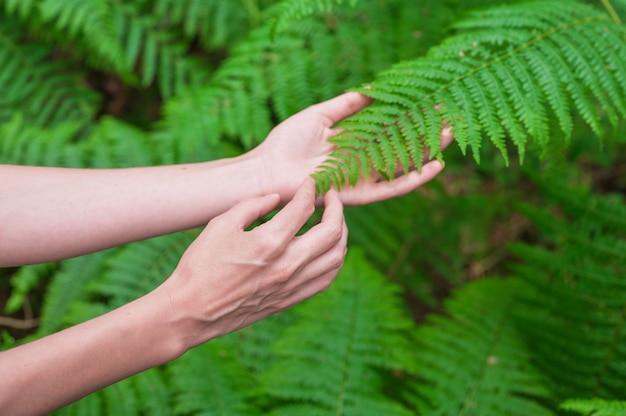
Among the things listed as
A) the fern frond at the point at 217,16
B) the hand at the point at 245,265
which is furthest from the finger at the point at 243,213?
the fern frond at the point at 217,16

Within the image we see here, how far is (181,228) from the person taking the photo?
1.55 meters

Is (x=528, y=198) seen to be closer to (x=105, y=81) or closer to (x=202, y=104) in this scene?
(x=202, y=104)

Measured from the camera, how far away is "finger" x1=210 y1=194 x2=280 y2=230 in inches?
50.6

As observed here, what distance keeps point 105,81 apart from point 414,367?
2921mm

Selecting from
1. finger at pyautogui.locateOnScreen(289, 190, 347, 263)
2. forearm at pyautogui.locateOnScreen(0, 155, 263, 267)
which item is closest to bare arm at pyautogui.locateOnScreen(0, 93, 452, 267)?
forearm at pyautogui.locateOnScreen(0, 155, 263, 267)

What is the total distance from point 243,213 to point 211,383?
2.62 ft

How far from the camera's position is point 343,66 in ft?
7.23

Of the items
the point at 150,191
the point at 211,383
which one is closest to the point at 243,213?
the point at 150,191

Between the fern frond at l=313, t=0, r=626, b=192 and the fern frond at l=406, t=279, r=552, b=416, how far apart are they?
0.86 metres

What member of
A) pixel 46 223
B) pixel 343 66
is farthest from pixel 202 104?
pixel 46 223

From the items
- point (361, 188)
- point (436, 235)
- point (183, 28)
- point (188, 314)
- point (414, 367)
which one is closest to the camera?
point (188, 314)

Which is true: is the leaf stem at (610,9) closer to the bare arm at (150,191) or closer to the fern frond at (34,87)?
the bare arm at (150,191)

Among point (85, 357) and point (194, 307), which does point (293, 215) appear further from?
point (85, 357)

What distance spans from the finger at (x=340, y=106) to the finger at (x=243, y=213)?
0.36 metres
